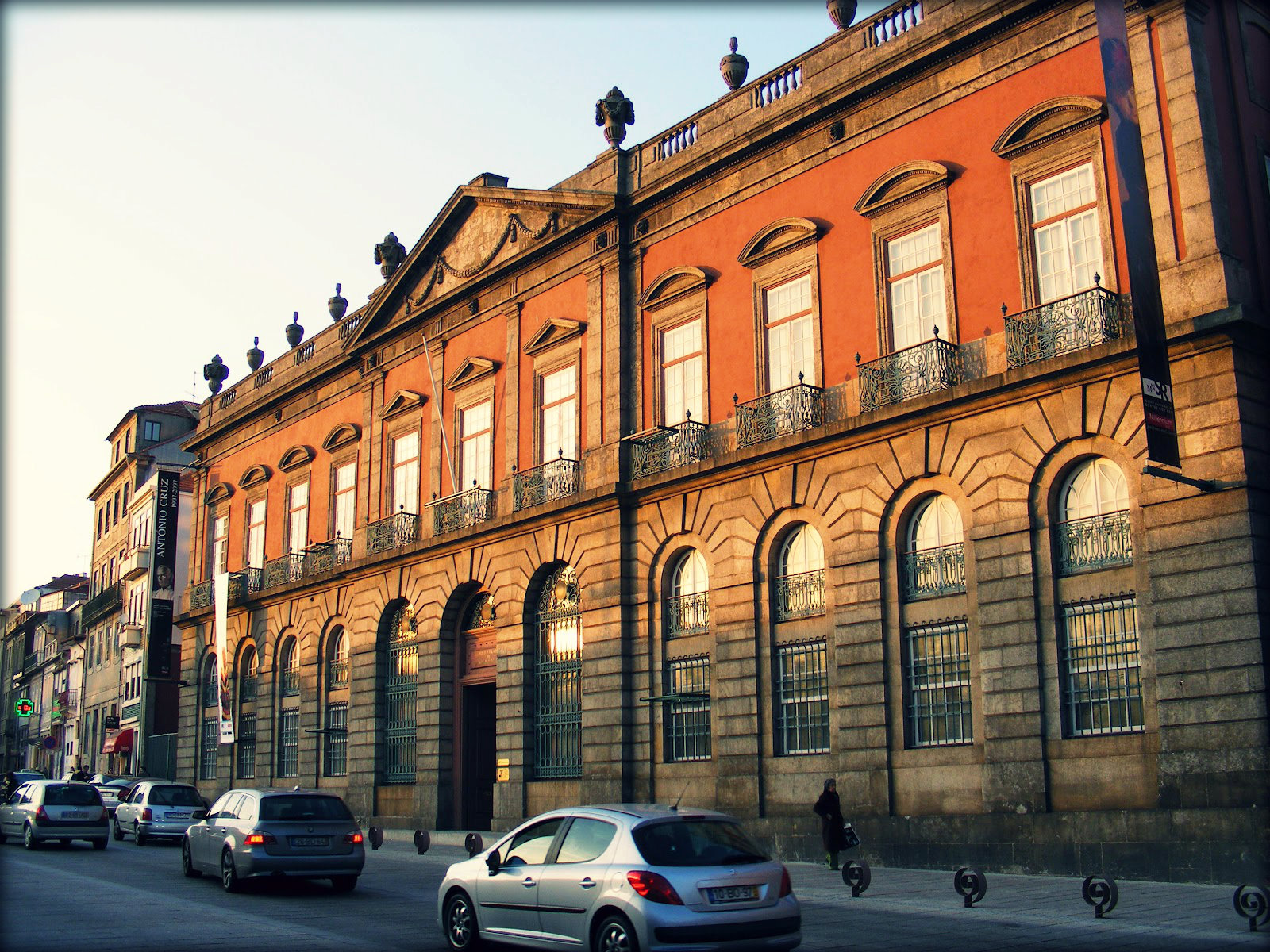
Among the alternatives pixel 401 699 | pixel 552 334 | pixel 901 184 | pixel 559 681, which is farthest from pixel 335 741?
pixel 901 184

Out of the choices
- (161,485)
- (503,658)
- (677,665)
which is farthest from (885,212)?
(161,485)

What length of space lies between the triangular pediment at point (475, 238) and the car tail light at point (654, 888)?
1988cm

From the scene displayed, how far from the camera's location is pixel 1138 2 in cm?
1939

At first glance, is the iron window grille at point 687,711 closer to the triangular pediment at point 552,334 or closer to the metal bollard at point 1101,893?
the triangular pediment at point 552,334

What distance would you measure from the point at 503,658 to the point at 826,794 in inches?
471

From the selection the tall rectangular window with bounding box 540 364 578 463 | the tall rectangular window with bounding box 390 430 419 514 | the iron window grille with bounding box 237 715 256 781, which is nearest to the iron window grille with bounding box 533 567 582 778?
the tall rectangular window with bounding box 540 364 578 463

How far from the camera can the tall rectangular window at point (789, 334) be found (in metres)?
24.3

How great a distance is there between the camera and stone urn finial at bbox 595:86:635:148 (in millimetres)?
29266

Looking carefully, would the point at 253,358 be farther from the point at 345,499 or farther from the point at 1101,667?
the point at 1101,667

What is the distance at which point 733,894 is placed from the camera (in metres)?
10.9

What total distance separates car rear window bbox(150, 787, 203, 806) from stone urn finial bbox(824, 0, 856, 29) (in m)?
22.4

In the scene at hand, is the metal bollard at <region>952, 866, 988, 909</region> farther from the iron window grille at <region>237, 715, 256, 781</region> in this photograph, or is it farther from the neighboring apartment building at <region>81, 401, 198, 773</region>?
the neighboring apartment building at <region>81, 401, 198, 773</region>

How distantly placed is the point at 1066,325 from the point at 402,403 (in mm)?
20605

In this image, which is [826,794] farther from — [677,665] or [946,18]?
[946,18]
